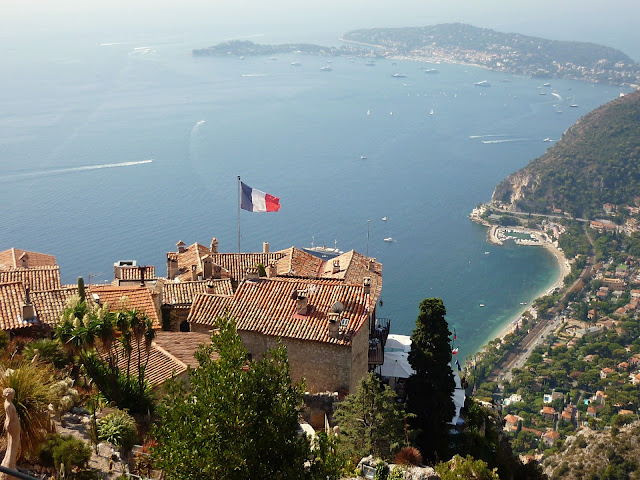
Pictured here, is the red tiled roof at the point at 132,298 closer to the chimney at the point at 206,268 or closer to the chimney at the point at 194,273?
the chimney at the point at 206,268

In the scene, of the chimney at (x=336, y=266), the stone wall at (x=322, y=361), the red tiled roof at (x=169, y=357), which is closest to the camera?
the red tiled roof at (x=169, y=357)

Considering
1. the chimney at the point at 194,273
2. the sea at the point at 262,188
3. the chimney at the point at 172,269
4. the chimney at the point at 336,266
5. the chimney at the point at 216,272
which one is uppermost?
the chimney at the point at 336,266

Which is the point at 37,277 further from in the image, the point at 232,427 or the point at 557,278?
the point at 557,278

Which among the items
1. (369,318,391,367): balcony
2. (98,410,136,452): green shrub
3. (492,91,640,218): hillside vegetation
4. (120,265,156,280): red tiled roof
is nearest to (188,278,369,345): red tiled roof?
(369,318,391,367): balcony

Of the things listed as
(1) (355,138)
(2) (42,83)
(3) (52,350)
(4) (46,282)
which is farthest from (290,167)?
(3) (52,350)

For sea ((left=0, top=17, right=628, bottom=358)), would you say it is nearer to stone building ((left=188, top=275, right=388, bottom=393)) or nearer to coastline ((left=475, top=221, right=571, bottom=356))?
coastline ((left=475, top=221, right=571, bottom=356))

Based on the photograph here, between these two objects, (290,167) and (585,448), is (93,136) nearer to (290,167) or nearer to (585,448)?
(290,167)

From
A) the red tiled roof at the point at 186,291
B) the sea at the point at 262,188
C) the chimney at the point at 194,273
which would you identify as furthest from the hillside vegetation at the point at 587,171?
the red tiled roof at the point at 186,291
